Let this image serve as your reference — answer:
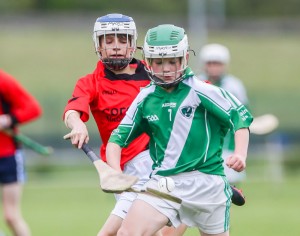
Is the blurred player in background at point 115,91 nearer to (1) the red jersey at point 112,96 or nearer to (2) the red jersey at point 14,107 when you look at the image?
(1) the red jersey at point 112,96

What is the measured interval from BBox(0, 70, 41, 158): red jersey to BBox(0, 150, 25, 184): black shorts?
7 cm

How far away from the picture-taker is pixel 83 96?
8109 mm

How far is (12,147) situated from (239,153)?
4516 millimetres

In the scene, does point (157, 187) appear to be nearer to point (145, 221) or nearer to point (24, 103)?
point (145, 221)

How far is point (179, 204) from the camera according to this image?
7.42 m

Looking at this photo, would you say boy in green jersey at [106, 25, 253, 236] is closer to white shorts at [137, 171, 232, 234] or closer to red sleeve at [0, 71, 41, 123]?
white shorts at [137, 171, 232, 234]

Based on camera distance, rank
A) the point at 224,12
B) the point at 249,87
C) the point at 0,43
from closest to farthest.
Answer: the point at 249,87 → the point at 0,43 → the point at 224,12

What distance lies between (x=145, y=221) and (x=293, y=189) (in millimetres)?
13850

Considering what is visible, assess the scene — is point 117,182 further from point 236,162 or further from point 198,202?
point 236,162

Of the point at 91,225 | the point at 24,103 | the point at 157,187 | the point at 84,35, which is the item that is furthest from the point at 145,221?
the point at 84,35

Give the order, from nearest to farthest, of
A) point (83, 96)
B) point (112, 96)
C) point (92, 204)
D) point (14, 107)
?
Result: point (83, 96), point (112, 96), point (14, 107), point (92, 204)

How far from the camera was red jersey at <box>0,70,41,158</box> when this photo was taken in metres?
11.0

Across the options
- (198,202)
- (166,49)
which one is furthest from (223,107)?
Result: (198,202)

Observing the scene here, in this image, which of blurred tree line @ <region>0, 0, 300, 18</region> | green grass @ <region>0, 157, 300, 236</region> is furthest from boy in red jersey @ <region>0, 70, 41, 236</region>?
blurred tree line @ <region>0, 0, 300, 18</region>
